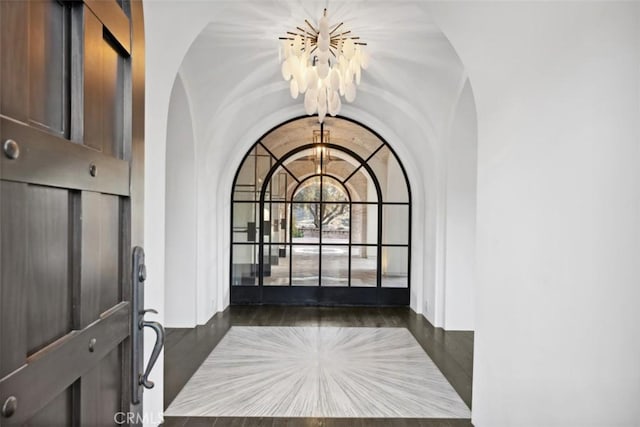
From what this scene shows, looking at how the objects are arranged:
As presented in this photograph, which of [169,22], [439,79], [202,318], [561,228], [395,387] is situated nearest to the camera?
[561,228]

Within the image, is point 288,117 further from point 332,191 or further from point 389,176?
point 389,176

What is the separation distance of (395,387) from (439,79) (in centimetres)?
316

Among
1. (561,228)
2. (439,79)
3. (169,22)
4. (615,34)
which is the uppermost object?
(439,79)

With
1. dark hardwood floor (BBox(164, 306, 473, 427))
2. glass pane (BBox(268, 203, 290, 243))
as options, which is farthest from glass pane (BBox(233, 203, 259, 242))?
dark hardwood floor (BBox(164, 306, 473, 427))

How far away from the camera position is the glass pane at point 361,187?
6914 millimetres

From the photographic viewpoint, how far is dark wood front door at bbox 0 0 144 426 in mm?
768

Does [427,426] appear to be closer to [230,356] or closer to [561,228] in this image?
[561,228]

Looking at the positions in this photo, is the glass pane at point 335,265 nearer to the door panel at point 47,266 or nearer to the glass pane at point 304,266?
the glass pane at point 304,266

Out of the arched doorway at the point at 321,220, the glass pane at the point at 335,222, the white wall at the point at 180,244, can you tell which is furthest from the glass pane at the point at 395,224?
the white wall at the point at 180,244

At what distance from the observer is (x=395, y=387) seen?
3580 mm

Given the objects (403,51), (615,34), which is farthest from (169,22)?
(403,51)

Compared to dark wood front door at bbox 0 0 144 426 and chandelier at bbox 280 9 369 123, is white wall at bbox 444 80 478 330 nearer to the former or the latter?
chandelier at bbox 280 9 369 123

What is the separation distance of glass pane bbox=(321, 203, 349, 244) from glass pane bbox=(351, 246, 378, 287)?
0.86 feet

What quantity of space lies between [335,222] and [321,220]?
220mm
